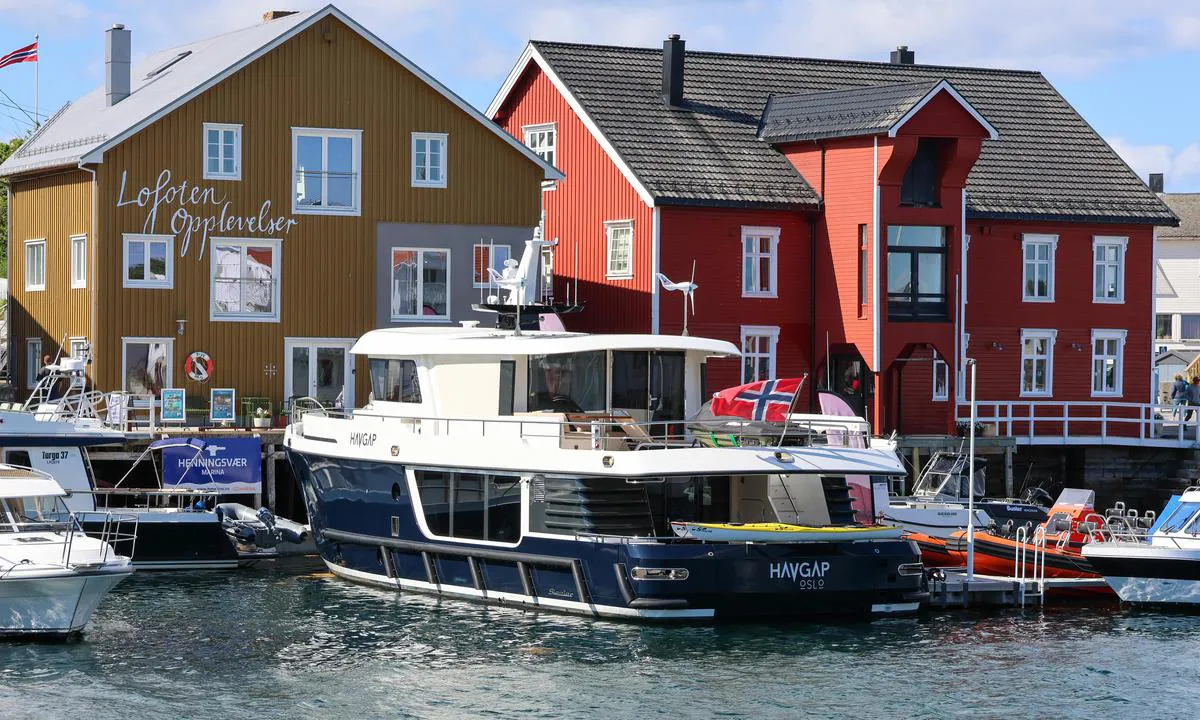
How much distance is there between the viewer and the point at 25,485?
81.3 ft

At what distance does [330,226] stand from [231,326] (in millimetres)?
2894

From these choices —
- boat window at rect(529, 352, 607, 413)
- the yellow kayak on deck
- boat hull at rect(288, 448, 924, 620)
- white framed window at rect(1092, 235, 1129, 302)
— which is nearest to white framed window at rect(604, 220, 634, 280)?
white framed window at rect(1092, 235, 1129, 302)

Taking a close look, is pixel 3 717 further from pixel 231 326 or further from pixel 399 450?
pixel 231 326

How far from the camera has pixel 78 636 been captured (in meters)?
24.3

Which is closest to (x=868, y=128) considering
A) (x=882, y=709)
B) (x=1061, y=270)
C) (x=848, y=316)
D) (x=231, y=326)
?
(x=848, y=316)

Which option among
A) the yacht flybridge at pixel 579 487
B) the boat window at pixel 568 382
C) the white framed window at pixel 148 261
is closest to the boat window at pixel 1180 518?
the yacht flybridge at pixel 579 487

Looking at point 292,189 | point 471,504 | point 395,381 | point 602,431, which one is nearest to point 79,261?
point 292,189

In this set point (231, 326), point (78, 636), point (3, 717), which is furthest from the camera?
point (231, 326)

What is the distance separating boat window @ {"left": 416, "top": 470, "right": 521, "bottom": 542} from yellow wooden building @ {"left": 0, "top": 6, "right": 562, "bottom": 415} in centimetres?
1064

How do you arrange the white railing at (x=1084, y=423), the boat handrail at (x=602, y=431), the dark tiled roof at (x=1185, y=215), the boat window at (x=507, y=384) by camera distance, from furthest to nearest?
the dark tiled roof at (x=1185, y=215) → the white railing at (x=1084, y=423) → the boat window at (x=507, y=384) → the boat handrail at (x=602, y=431)

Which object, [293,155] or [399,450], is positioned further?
[293,155]

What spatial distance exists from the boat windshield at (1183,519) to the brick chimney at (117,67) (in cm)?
2390

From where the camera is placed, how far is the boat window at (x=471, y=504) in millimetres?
26938

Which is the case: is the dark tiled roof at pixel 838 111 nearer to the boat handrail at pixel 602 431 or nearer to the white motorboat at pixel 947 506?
the white motorboat at pixel 947 506
